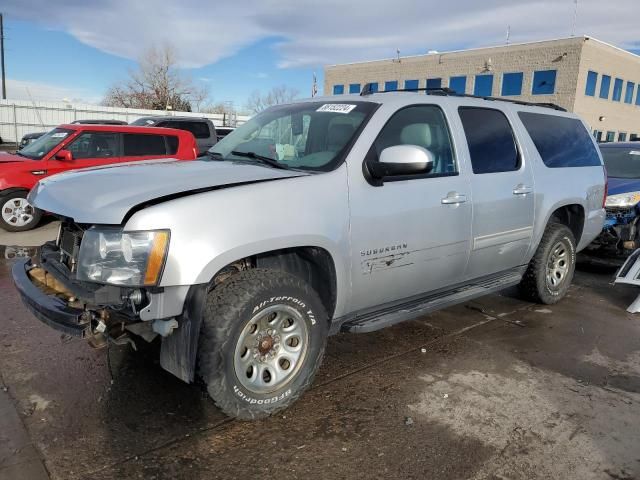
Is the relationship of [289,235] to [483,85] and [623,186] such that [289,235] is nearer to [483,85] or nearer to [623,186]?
[623,186]

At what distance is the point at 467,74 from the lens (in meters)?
36.7

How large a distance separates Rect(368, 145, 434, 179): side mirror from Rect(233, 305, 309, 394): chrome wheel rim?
1.06 metres

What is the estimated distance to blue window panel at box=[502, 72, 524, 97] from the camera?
112ft

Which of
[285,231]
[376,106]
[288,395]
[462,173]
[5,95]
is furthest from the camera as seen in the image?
[5,95]

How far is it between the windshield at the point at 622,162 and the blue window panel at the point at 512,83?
92.4 feet

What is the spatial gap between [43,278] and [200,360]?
4.16 ft

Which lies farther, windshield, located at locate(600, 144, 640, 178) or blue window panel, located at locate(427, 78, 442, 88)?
blue window panel, located at locate(427, 78, 442, 88)

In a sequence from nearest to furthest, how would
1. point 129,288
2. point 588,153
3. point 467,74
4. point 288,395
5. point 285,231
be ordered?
point 129,288 < point 285,231 < point 288,395 < point 588,153 < point 467,74

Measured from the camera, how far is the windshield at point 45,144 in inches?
342

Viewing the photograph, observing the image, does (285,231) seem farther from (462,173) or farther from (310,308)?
(462,173)

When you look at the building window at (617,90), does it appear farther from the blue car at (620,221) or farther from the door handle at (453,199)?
the door handle at (453,199)

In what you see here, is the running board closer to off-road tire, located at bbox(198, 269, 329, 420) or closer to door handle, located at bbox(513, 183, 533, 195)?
off-road tire, located at bbox(198, 269, 329, 420)

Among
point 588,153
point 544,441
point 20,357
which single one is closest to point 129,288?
point 20,357

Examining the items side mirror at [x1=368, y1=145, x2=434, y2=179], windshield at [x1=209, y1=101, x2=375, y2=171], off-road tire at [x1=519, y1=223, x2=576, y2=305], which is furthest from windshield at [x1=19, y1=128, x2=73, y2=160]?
off-road tire at [x1=519, y1=223, x2=576, y2=305]
